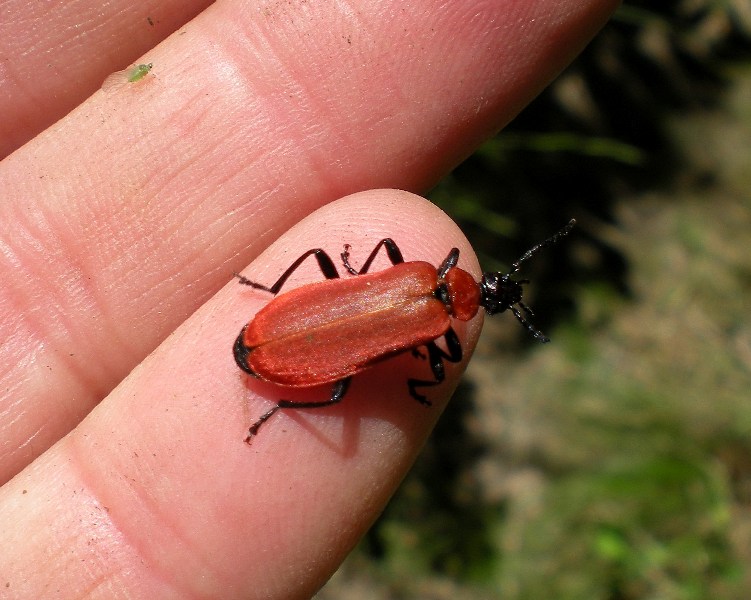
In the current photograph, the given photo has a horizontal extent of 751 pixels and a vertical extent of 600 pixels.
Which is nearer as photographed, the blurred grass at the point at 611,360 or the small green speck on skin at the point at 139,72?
the small green speck on skin at the point at 139,72

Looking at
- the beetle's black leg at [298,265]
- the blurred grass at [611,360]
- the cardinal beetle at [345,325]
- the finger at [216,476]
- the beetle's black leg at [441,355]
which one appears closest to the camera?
the finger at [216,476]

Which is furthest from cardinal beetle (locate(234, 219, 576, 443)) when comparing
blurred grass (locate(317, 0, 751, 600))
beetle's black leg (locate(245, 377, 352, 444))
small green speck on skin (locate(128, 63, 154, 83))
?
blurred grass (locate(317, 0, 751, 600))

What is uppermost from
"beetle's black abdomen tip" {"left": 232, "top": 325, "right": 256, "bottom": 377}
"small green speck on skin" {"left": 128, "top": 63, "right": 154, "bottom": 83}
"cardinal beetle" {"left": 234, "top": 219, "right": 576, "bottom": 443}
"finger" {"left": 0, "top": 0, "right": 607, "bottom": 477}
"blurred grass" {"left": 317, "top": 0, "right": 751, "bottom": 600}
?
"small green speck on skin" {"left": 128, "top": 63, "right": 154, "bottom": 83}

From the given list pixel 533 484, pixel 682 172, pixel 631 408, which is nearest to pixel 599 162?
pixel 682 172

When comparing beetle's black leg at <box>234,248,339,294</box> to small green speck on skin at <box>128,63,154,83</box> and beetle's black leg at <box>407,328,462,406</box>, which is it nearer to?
Result: beetle's black leg at <box>407,328,462,406</box>

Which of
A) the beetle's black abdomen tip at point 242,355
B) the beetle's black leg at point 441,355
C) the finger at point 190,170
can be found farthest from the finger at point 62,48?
the beetle's black leg at point 441,355

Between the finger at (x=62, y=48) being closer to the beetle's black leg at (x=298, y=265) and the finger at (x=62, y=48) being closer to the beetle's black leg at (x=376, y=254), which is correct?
the beetle's black leg at (x=298, y=265)
